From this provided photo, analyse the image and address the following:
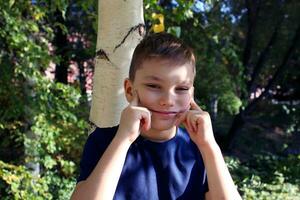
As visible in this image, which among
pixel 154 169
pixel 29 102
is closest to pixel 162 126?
pixel 154 169

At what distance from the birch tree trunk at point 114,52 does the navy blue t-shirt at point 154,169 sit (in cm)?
53

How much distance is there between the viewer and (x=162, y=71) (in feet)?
5.38

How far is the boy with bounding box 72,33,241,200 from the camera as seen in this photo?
164 centimetres

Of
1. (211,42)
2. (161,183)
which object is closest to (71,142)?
(211,42)

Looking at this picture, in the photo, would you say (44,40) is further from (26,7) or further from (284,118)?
(284,118)

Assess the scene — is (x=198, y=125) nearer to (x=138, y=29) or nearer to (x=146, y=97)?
(x=146, y=97)

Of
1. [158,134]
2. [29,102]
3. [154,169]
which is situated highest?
[158,134]

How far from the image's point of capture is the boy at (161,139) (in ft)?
5.38

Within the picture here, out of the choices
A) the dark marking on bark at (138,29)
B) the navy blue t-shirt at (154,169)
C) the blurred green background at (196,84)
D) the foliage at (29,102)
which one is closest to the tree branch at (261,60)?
the blurred green background at (196,84)

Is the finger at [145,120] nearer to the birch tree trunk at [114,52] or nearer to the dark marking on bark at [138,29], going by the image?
the birch tree trunk at [114,52]

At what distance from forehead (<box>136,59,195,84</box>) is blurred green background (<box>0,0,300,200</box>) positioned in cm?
71

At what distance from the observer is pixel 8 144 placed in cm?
530

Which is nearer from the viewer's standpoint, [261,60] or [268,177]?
[268,177]

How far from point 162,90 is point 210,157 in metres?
0.27
